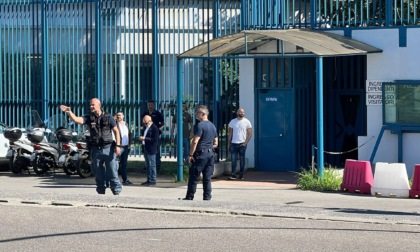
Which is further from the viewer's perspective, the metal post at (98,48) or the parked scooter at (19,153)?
the metal post at (98,48)

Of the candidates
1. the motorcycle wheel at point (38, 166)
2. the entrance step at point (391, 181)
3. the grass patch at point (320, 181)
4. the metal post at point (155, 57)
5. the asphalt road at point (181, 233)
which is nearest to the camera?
the asphalt road at point (181, 233)

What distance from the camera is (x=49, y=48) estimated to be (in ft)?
96.0

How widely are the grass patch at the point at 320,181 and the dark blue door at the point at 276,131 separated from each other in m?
3.29

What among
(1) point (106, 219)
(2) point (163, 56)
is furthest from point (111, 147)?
(2) point (163, 56)

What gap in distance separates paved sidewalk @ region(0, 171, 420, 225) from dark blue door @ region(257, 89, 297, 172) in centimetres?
45

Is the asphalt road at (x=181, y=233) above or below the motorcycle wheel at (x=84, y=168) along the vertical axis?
below

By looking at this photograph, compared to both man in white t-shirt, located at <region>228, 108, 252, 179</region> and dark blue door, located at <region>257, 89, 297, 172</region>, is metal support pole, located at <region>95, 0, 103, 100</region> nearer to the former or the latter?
dark blue door, located at <region>257, 89, 297, 172</region>

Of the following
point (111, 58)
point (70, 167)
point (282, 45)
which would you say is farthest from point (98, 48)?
point (282, 45)

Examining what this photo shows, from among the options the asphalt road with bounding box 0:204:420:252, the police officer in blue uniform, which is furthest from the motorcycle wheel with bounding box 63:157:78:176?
the asphalt road with bounding box 0:204:420:252

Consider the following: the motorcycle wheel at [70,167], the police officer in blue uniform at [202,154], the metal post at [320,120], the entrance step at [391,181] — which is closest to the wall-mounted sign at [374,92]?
the metal post at [320,120]

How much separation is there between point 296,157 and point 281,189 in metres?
3.35

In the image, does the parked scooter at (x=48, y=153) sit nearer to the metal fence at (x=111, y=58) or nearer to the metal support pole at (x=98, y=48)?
the metal fence at (x=111, y=58)

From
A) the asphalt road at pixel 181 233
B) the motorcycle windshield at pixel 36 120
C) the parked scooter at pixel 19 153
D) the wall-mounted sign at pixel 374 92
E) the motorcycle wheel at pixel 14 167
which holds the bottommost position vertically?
the asphalt road at pixel 181 233

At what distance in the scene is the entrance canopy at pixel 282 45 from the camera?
21.9 metres
